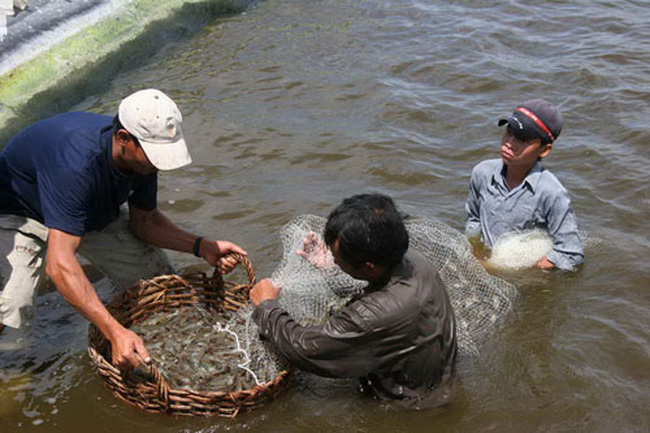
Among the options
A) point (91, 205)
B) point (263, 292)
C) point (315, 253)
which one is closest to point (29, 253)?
point (91, 205)

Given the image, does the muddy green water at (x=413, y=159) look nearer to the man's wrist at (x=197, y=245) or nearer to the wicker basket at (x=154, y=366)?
the wicker basket at (x=154, y=366)

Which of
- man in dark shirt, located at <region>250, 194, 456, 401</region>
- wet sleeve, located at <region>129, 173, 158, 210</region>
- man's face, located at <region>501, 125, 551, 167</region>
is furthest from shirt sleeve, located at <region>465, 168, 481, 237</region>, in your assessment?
wet sleeve, located at <region>129, 173, 158, 210</region>

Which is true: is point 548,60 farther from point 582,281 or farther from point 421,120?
point 582,281

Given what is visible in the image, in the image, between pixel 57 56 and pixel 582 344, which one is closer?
pixel 582 344

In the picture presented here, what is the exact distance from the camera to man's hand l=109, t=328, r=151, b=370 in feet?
10.5

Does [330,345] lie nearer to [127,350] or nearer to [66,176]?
[127,350]

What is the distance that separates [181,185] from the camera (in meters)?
6.02

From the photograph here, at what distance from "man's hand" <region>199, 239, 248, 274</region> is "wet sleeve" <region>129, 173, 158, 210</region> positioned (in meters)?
0.40

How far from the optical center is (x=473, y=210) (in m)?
4.94

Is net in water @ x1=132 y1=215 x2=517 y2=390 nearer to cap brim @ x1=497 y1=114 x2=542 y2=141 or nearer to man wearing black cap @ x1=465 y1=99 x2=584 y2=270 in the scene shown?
man wearing black cap @ x1=465 y1=99 x2=584 y2=270

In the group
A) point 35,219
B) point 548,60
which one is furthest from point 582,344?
point 548,60

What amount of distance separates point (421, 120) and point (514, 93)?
1.26 meters

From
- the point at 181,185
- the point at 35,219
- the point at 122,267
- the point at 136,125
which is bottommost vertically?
the point at 181,185

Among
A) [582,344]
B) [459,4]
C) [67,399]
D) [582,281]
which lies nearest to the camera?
[67,399]
